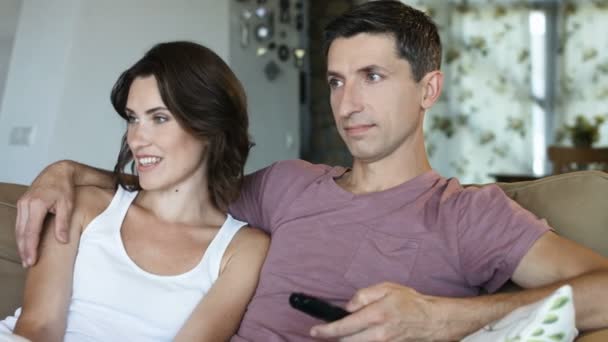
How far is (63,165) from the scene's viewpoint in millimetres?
1892

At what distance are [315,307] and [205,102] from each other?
30.6 inches

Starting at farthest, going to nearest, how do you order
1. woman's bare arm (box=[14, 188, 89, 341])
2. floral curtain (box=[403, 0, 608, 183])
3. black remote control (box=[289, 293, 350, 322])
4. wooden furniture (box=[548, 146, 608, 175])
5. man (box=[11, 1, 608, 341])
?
1. floral curtain (box=[403, 0, 608, 183])
2. wooden furniture (box=[548, 146, 608, 175])
3. woman's bare arm (box=[14, 188, 89, 341])
4. man (box=[11, 1, 608, 341])
5. black remote control (box=[289, 293, 350, 322])

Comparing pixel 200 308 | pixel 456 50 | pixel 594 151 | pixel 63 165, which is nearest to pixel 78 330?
pixel 200 308

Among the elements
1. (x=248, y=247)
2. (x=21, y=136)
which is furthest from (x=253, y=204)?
(x=21, y=136)

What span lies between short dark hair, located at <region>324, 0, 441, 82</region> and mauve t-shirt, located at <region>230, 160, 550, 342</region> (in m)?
0.27

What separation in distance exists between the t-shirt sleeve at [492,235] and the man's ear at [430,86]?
1.03ft

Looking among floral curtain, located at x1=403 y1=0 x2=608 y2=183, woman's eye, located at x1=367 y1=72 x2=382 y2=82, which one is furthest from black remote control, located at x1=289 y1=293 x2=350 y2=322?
floral curtain, located at x1=403 y1=0 x2=608 y2=183

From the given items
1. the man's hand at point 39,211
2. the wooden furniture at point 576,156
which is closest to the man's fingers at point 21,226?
the man's hand at point 39,211

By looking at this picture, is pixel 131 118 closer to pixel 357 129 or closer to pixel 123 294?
pixel 123 294

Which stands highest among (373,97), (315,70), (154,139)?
(315,70)

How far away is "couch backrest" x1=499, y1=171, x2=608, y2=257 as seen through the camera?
1.59 meters

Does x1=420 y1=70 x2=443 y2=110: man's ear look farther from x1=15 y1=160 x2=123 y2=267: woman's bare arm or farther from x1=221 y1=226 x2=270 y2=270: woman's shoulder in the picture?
x1=15 y1=160 x2=123 y2=267: woman's bare arm

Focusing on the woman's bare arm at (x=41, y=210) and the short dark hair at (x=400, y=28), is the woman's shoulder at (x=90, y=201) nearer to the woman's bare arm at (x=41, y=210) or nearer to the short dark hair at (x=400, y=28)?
the woman's bare arm at (x=41, y=210)

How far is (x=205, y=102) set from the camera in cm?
188
